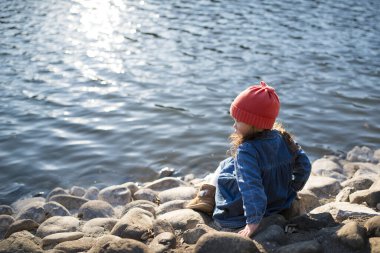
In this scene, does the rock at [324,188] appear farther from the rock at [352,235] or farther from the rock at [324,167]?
the rock at [352,235]

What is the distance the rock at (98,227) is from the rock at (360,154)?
13.8 feet

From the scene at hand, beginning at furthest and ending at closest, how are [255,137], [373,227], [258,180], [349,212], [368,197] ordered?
[368,197] → [349,212] → [255,137] → [258,180] → [373,227]

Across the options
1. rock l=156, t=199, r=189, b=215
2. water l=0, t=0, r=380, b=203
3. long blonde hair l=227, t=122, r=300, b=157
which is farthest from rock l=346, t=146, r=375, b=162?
long blonde hair l=227, t=122, r=300, b=157

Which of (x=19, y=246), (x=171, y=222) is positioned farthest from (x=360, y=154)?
(x=19, y=246)

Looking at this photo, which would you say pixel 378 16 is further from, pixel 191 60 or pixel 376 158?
pixel 376 158

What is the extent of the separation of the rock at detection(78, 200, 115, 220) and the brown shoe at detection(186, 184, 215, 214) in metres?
1.30

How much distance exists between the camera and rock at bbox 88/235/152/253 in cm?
364

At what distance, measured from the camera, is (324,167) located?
24.0ft

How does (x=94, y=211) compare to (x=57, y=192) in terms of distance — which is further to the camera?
(x=57, y=192)

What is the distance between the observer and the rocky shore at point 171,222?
12.1ft

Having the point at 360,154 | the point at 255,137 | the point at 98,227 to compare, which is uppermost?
the point at 255,137

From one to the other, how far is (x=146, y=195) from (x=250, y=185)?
8.27ft

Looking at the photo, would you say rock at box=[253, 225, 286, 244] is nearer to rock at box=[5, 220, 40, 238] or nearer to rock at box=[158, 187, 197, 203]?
rock at box=[158, 187, 197, 203]

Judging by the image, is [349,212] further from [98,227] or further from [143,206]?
[98,227]
